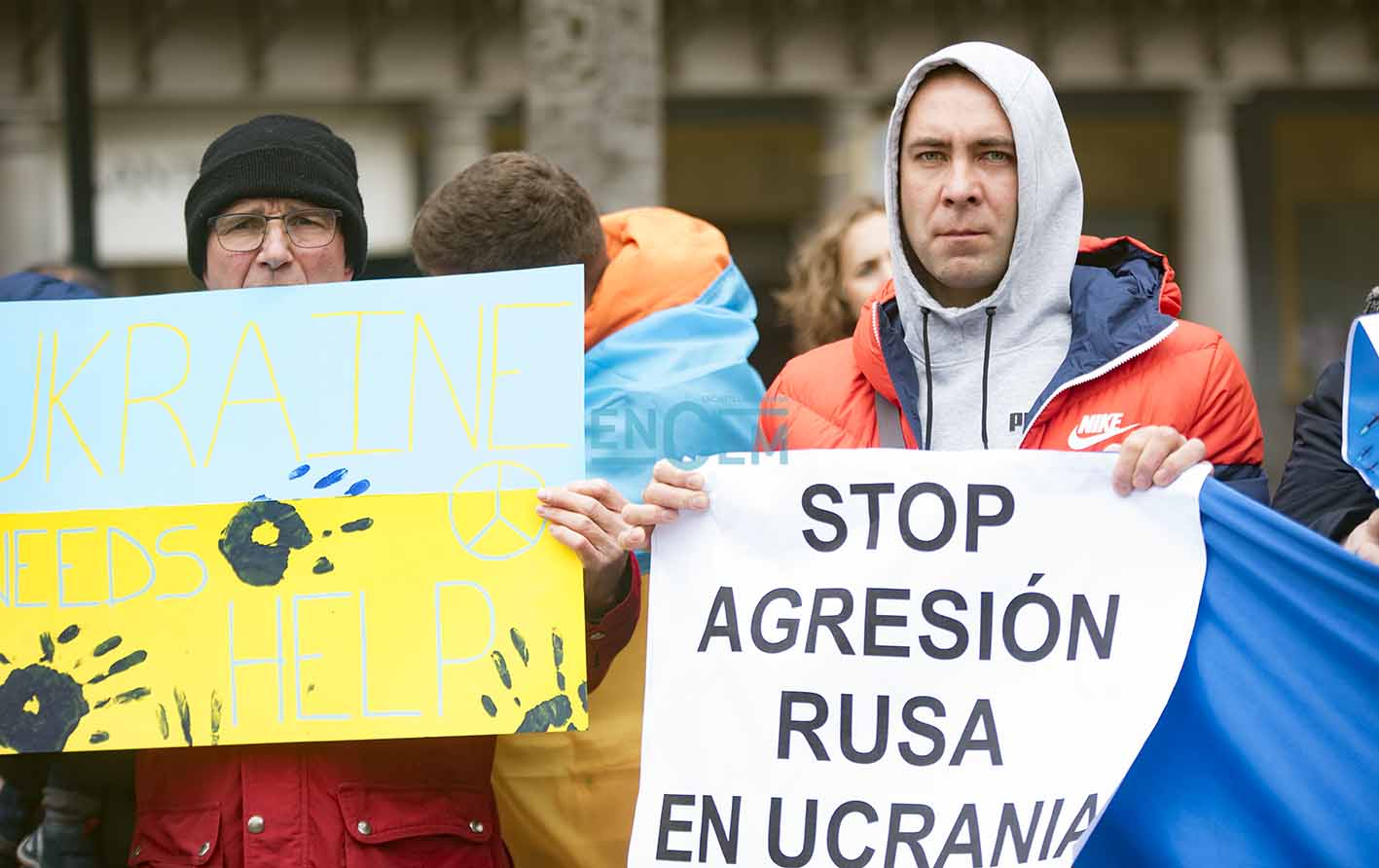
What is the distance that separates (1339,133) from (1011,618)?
48.4ft

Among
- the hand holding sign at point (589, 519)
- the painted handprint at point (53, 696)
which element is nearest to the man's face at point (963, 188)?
the hand holding sign at point (589, 519)

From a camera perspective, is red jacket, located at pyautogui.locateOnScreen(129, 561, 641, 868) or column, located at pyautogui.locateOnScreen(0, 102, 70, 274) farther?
column, located at pyautogui.locateOnScreen(0, 102, 70, 274)

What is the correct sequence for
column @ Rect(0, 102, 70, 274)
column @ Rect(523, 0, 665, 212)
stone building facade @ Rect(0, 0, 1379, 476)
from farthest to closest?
stone building facade @ Rect(0, 0, 1379, 476) < column @ Rect(0, 102, 70, 274) < column @ Rect(523, 0, 665, 212)

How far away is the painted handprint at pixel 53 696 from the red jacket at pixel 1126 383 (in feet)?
3.79

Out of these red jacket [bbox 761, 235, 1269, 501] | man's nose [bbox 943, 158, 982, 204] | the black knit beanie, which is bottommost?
red jacket [bbox 761, 235, 1269, 501]

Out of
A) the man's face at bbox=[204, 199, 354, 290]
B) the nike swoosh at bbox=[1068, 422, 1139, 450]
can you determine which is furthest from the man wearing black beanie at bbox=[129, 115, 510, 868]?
the nike swoosh at bbox=[1068, 422, 1139, 450]

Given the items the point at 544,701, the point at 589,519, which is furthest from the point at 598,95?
the point at 544,701

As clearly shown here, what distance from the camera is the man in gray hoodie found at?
242 centimetres

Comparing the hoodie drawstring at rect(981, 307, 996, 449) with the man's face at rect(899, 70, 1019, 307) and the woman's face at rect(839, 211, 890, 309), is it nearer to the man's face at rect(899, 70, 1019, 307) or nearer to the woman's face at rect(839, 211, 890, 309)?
the man's face at rect(899, 70, 1019, 307)

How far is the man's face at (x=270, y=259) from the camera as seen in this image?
2.68 m

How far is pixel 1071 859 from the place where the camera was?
91.8 inches

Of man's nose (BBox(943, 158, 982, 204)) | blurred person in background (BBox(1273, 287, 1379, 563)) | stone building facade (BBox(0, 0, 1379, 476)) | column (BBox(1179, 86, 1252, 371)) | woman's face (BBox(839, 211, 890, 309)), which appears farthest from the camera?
column (BBox(1179, 86, 1252, 371))

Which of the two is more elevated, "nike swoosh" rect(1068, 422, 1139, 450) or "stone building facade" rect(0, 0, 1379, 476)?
"stone building facade" rect(0, 0, 1379, 476)

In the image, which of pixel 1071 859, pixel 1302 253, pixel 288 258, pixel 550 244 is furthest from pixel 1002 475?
pixel 1302 253
